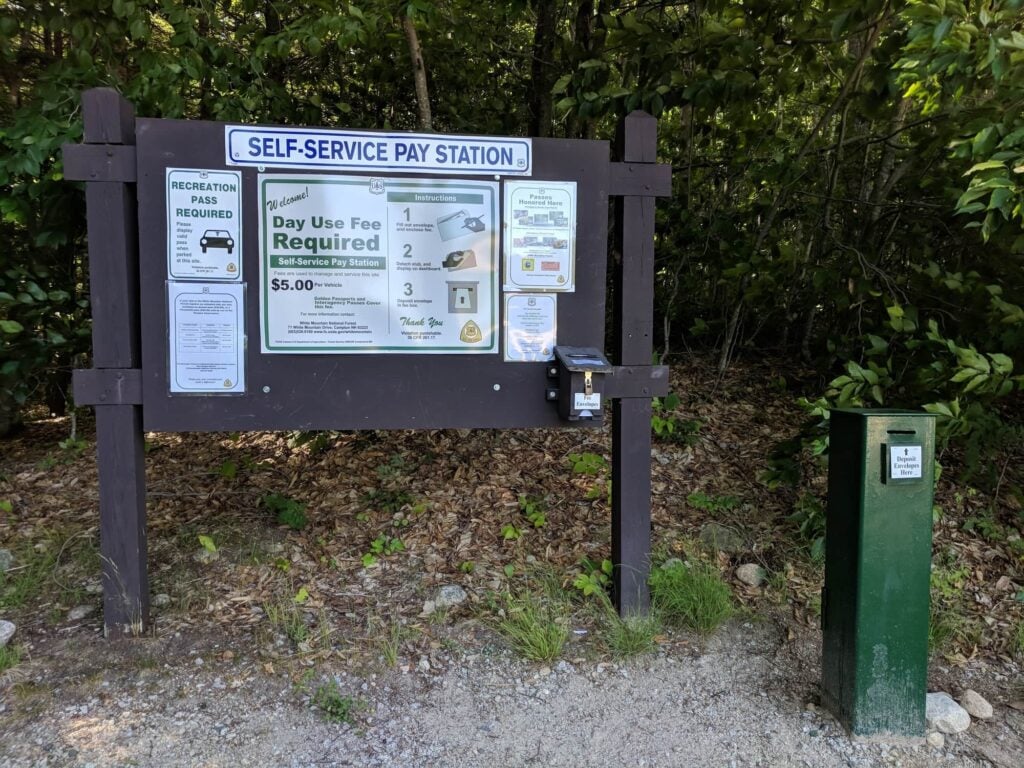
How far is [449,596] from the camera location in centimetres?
368

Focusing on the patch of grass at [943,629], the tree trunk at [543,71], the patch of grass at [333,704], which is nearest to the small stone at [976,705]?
the patch of grass at [943,629]

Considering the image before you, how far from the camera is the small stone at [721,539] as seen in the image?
13.5 ft

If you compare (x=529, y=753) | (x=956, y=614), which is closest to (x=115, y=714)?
(x=529, y=753)

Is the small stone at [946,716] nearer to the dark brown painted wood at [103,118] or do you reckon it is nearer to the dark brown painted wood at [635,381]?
the dark brown painted wood at [635,381]

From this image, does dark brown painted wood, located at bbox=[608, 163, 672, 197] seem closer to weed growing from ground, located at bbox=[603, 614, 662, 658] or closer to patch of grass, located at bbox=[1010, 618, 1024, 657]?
weed growing from ground, located at bbox=[603, 614, 662, 658]

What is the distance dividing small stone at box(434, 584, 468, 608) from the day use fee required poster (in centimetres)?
134

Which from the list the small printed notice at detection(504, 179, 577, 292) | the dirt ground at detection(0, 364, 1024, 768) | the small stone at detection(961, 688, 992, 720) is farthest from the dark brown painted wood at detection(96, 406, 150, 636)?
the small stone at detection(961, 688, 992, 720)

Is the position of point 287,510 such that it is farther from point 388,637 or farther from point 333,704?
point 333,704

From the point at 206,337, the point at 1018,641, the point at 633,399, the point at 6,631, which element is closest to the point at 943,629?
the point at 1018,641

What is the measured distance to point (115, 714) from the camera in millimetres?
2771

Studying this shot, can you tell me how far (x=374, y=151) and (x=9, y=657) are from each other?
2.87 meters

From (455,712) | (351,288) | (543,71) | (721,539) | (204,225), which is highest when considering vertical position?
(543,71)

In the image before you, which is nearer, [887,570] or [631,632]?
[887,570]

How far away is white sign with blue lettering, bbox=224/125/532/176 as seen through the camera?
3195 mm
